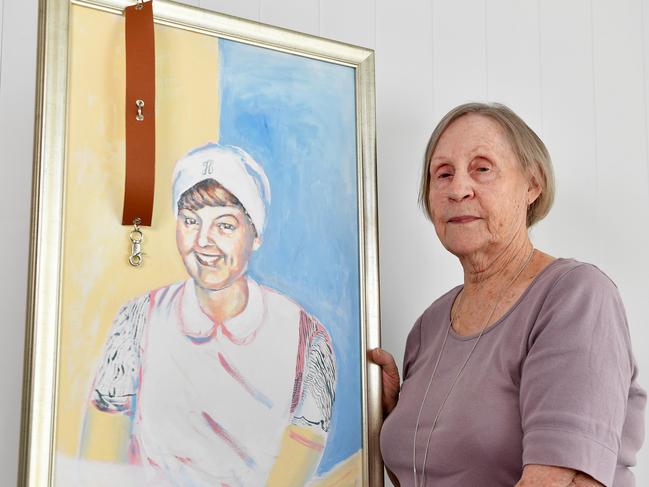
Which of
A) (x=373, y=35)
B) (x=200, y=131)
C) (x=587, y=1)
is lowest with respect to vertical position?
(x=200, y=131)

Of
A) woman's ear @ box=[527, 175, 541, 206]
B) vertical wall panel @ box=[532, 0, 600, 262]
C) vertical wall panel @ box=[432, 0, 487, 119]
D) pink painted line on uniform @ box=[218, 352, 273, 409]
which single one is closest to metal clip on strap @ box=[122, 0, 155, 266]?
pink painted line on uniform @ box=[218, 352, 273, 409]

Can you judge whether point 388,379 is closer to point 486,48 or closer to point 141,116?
point 141,116

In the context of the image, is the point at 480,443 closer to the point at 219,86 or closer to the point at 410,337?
the point at 410,337

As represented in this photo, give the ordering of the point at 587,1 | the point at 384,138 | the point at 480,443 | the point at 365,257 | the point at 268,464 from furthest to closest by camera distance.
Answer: the point at 587,1, the point at 384,138, the point at 365,257, the point at 268,464, the point at 480,443

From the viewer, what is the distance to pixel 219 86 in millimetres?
1295

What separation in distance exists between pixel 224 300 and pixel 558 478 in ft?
1.85

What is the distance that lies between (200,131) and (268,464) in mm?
547

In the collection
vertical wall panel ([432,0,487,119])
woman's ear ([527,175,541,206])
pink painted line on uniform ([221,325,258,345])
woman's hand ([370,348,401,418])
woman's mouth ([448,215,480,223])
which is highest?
vertical wall panel ([432,0,487,119])

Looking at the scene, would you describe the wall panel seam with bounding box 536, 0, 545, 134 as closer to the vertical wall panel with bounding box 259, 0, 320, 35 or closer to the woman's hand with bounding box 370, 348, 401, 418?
the vertical wall panel with bounding box 259, 0, 320, 35

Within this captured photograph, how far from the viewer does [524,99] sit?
1.85 metres

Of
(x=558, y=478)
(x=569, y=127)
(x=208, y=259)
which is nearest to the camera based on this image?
(x=558, y=478)

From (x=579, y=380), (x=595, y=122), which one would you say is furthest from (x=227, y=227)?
(x=595, y=122)

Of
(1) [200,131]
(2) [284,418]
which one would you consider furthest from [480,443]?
(1) [200,131]

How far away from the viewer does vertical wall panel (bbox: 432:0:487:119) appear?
176cm
